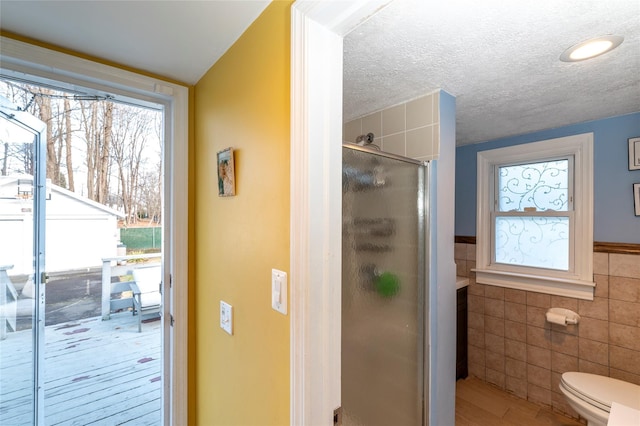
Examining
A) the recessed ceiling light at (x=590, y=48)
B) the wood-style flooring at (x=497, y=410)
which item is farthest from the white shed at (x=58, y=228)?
the wood-style flooring at (x=497, y=410)

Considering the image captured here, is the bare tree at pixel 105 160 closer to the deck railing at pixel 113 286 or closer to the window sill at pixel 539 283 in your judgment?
the deck railing at pixel 113 286

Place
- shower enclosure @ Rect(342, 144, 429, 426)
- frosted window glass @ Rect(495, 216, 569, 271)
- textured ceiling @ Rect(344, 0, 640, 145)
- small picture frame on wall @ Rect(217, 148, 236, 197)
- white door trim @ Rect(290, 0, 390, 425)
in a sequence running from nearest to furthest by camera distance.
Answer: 1. white door trim @ Rect(290, 0, 390, 425)
2. textured ceiling @ Rect(344, 0, 640, 145)
3. small picture frame on wall @ Rect(217, 148, 236, 197)
4. shower enclosure @ Rect(342, 144, 429, 426)
5. frosted window glass @ Rect(495, 216, 569, 271)

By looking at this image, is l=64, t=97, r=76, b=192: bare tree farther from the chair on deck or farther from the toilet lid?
the toilet lid

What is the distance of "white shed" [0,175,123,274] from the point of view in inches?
53.3

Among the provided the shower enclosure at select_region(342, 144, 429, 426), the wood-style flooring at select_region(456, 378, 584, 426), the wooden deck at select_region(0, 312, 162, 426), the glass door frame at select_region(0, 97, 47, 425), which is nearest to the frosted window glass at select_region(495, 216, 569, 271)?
the wood-style flooring at select_region(456, 378, 584, 426)

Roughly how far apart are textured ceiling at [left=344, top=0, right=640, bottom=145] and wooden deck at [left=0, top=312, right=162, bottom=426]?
219 centimetres

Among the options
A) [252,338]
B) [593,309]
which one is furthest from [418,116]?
[593,309]

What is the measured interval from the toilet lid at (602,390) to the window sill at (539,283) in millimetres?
558

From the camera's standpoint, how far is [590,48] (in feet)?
3.86

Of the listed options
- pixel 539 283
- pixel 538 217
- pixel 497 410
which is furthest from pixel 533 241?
pixel 497 410

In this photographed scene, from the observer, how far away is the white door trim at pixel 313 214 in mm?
752

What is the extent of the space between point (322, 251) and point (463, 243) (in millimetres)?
2436

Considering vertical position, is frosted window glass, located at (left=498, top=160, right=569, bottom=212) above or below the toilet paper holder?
above

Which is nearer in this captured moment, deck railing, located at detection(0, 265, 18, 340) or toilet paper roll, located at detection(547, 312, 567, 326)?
deck railing, located at detection(0, 265, 18, 340)
